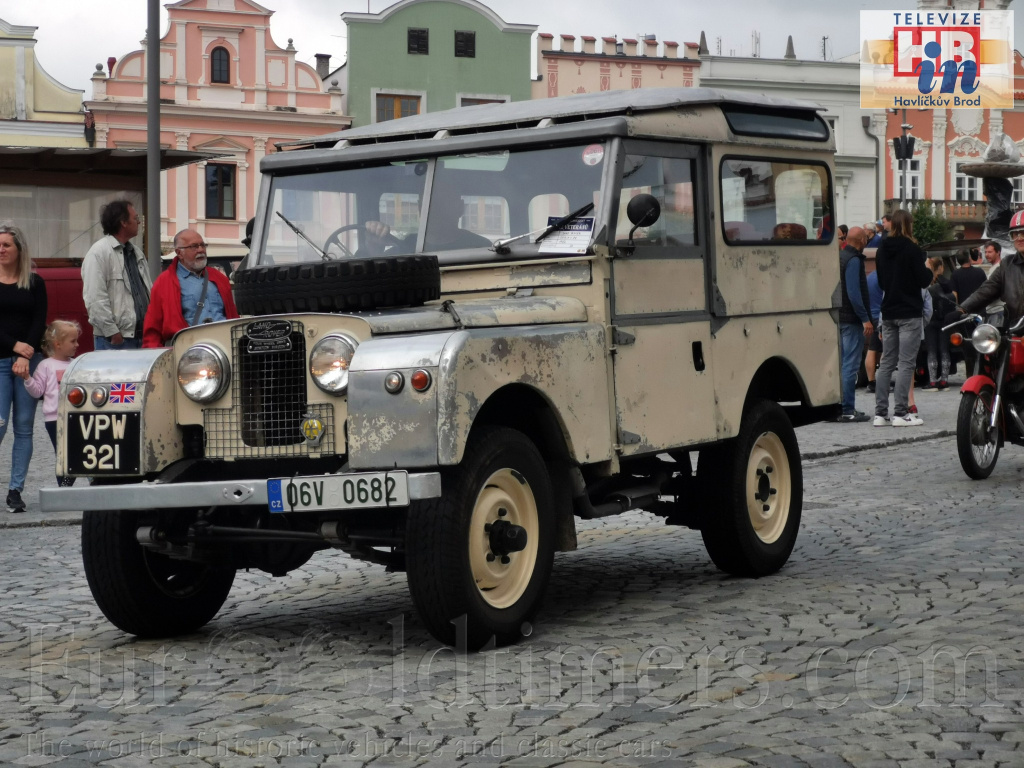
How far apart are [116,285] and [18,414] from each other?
45.5 inches

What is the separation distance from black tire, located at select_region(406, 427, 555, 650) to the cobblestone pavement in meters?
0.16

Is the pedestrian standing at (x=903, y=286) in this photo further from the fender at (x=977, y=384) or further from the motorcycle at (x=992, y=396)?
the fender at (x=977, y=384)

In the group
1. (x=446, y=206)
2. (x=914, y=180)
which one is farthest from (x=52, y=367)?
(x=914, y=180)

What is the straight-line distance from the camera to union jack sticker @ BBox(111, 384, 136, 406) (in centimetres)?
631

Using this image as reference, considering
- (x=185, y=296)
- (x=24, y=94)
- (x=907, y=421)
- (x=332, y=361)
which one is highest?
(x=24, y=94)

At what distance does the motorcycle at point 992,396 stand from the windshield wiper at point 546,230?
227 inches

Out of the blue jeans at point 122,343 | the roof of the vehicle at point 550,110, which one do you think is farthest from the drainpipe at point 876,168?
the roof of the vehicle at point 550,110

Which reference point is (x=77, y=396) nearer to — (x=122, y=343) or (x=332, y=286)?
(x=332, y=286)

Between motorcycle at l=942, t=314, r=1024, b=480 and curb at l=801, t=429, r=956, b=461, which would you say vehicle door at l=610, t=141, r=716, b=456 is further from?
curb at l=801, t=429, r=956, b=461

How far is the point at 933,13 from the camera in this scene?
185 ft

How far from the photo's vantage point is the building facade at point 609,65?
185 ft

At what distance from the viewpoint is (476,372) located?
5.82 m

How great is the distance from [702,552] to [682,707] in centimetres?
379

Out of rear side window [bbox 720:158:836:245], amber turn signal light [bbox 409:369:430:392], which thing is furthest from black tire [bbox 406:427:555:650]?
rear side window [bbox 720:158:836:245]
